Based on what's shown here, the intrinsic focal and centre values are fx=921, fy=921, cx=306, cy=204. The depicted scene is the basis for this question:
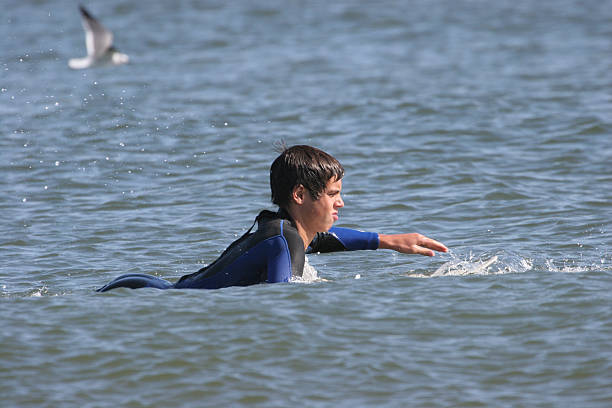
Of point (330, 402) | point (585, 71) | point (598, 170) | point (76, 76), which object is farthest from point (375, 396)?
point (76, 76)

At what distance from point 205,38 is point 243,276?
643 inches

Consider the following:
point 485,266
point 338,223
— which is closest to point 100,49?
point 338,223

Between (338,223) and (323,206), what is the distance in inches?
122

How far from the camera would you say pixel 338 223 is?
8523 mm

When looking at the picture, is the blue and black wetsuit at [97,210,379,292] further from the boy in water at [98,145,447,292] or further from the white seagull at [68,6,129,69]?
the white seagull at [68,6,129,69]

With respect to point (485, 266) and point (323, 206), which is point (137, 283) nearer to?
point (323, 206)

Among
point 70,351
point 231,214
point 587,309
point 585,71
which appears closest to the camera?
point 70,351

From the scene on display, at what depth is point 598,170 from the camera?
9836 mm

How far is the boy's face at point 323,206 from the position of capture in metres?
5.41

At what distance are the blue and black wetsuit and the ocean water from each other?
12cm

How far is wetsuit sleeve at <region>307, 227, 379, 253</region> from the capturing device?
19.9 ft

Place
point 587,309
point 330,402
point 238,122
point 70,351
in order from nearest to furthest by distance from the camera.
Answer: point 330,402
point 70,351
point 587,309
point 238,122

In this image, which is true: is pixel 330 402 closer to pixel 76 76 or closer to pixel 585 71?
pixel 585 71

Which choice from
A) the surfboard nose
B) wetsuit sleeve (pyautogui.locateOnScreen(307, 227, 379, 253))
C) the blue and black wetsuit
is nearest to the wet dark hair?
the blue and black wetsuit
